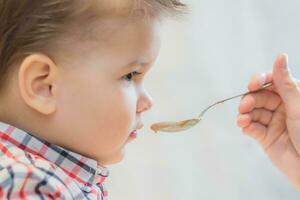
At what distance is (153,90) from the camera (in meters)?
1.17

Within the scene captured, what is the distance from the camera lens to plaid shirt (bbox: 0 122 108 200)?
66 centimetres

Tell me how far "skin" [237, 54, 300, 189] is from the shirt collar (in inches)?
11.1

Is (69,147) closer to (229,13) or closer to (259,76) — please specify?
(259,76)

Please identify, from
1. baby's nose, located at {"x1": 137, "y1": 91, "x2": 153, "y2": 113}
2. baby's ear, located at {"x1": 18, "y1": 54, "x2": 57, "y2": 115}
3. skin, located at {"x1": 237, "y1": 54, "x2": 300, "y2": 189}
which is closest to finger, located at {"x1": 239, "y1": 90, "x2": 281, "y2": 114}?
skin, located at {"x1": 237, "y1": 54, "x2": 300, "y2": 189}

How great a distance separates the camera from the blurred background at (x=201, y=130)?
3.80 ft

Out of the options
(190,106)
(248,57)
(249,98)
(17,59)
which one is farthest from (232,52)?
(17,59)

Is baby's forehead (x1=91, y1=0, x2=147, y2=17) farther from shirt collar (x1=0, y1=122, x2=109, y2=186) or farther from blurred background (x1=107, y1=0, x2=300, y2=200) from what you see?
blurred background (x1=107, y1=0, x2=300, y2=200)

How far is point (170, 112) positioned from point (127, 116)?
400 millimetres

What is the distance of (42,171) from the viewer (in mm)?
679

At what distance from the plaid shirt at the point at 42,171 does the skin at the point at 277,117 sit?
0.27m

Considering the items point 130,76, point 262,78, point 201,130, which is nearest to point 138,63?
point 130,76

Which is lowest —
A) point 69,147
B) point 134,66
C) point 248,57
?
point 69,147

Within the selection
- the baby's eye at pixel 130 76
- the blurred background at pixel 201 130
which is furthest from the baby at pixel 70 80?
the blurred background at pixel 201 130

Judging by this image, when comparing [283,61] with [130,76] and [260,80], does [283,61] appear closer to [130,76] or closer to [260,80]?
[260,80]
